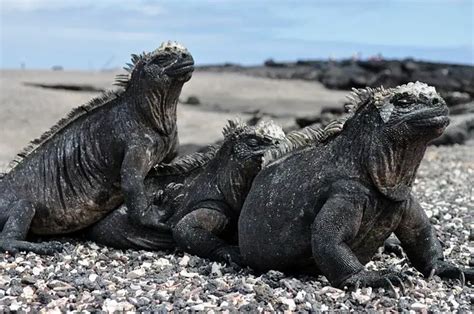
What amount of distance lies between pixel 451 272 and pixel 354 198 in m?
1.08

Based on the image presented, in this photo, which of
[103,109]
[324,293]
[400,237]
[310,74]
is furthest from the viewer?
[310,74]

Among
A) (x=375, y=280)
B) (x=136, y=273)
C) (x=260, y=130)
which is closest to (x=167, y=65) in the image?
(x=260, y=130)

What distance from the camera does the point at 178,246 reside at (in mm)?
6414

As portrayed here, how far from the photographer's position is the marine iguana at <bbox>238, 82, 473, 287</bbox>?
4.97 meters

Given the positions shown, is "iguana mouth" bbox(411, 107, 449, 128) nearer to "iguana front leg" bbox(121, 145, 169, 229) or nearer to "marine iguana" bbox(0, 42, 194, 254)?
"marine iguana" bbox(0, 42, 194, 254)

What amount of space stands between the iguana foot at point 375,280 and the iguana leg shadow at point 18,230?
269 cm

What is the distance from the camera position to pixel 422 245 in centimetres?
569

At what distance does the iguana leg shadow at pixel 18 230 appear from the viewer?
6.41m

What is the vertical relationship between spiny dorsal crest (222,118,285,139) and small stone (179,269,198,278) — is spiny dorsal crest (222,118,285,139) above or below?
above

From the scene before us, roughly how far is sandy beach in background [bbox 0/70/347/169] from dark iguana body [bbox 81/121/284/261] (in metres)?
6.70

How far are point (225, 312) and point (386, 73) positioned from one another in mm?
26506

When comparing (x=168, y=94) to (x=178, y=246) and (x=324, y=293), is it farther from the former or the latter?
(x=324, y=293)

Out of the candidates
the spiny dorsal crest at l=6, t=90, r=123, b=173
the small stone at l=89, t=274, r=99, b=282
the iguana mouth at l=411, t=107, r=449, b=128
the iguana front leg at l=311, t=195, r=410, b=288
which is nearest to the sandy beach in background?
the spiny dorsal crest at l=6, t=90, r=123, b=173

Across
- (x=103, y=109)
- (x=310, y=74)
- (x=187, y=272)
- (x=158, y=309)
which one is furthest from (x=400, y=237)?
(x=310, y=74)
